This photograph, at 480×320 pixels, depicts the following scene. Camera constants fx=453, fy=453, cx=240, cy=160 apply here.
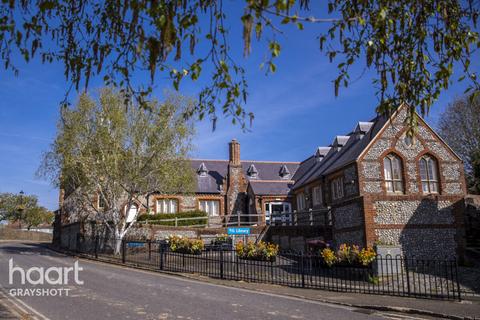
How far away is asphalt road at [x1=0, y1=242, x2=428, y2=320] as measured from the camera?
33.8 feet

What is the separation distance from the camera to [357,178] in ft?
90.1

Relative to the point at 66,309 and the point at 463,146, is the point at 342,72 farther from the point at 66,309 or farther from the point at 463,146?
the point at 463,146

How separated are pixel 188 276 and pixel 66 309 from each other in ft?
28.2

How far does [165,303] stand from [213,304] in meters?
1.25

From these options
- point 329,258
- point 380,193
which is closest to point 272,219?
point 380,193

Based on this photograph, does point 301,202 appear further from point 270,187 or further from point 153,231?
point 153,231

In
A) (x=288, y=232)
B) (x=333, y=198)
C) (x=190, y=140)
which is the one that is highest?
(x=190, y=140)

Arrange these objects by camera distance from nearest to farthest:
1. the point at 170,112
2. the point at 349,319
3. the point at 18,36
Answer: the point at 18,36, the point at 349,319, the point at 170,112

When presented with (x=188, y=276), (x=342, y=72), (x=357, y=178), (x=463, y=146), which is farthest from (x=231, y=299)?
(x=463, y=146)

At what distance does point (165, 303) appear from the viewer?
1180cm

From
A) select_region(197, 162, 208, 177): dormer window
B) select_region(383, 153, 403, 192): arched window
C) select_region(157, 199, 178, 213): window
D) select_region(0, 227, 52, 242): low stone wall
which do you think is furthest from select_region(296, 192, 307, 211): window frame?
select_region(0, 227, 52, 242): low stone wall

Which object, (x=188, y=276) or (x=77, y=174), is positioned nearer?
(x=188, y=276)

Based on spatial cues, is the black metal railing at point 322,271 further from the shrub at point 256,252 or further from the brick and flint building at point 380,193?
→ the brick and flint building at point 380,193

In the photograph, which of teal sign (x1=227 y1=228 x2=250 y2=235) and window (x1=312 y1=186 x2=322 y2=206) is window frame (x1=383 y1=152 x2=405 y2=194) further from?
teal sign (x1=227 y1=228 x2=250 y2=235)
